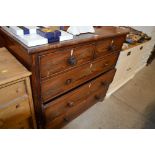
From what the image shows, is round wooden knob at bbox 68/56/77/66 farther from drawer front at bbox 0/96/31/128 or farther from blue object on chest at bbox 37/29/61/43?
drawer front at bbox 0/96/31/128

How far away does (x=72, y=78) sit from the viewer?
1.01m

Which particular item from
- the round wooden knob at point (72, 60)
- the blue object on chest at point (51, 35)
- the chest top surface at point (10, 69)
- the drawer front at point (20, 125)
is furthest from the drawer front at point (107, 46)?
the drawer front at point (20, 125)

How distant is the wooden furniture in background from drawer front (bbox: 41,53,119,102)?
112 mm

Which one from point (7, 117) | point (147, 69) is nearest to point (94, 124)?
point (7, 117)

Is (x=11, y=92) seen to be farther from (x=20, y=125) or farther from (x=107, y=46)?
(x=107, y=46)

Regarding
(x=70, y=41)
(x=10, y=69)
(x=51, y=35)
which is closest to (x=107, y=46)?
(x=70, y=41)

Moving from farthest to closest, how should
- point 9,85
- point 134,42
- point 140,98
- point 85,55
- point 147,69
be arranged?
point 147,69
point 140,98
point 134,42
point 85,55
point 9,85

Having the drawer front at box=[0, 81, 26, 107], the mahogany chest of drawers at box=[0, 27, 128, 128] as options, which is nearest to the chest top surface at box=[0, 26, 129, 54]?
the mahogany chest of drawers at box=[0, 27, 128, 128]

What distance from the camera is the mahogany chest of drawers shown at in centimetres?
73

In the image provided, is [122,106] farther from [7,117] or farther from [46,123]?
[7,117]

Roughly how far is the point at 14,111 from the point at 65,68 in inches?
15.7
